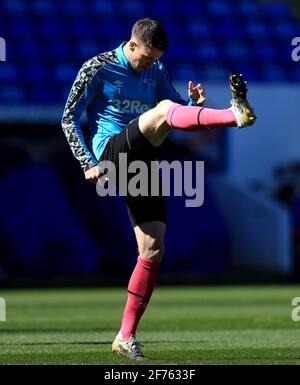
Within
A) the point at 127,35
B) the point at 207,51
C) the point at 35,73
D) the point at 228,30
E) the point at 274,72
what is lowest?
the point at 35,73

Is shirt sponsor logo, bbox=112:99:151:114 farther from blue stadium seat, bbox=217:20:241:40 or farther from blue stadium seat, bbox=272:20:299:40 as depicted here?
blue stadium seat, bbox=272:20:299:40

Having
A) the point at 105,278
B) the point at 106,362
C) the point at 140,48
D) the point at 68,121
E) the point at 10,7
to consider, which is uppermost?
the point at 10,7

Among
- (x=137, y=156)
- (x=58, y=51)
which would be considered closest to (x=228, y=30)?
(x=58, y=51)

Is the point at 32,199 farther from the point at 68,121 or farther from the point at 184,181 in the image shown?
A: the point at 68,121

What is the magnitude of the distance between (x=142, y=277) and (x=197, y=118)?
140 centimetres

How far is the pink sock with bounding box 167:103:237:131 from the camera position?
6.53 meters

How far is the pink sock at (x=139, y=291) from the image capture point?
7.57 meters

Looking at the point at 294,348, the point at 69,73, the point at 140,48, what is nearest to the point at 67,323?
the point at 294,348

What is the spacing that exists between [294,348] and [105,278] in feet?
49.2

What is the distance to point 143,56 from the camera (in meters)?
7.48

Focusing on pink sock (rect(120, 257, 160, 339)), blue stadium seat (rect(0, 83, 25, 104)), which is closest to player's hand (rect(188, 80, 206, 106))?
pink sock (rect(120, 257, 160, 339))

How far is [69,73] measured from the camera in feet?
83.7

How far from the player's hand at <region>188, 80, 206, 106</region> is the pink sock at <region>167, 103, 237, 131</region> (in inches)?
34.0

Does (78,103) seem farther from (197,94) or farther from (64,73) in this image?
(64,73)
